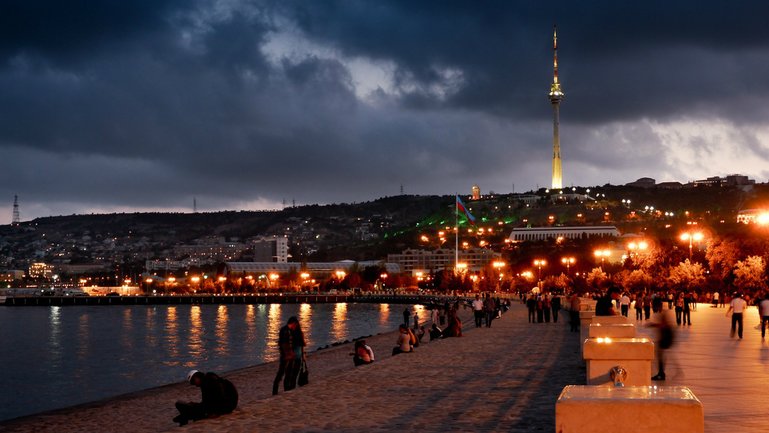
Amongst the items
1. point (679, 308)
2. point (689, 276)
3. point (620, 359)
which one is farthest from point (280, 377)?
point (689, 276)

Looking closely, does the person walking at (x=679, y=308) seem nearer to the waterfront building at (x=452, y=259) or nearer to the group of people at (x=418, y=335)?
the group of people at (x=418, y=335)

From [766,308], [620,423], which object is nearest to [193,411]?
[620,423]

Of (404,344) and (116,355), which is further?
(116,355)

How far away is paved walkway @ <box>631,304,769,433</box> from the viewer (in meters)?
9.25

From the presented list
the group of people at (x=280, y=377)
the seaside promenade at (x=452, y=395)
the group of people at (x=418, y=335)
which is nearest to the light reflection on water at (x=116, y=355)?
the seaside promenade at (x=452, y=395)

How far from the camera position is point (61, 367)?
3769cm

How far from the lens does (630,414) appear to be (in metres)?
4.84

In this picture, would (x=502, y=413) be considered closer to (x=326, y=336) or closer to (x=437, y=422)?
(x=437, y=422)

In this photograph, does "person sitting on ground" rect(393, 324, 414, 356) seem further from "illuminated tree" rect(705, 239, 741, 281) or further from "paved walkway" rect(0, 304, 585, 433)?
"illuminated tree" rect(705, 239, 741, 281)

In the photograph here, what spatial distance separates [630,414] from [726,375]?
30.6ft

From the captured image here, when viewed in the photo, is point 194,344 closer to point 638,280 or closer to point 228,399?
point 638,280

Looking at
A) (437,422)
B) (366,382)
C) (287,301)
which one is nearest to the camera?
(437,422)

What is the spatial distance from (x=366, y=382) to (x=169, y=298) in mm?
141498

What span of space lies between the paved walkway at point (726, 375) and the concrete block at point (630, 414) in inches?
161
